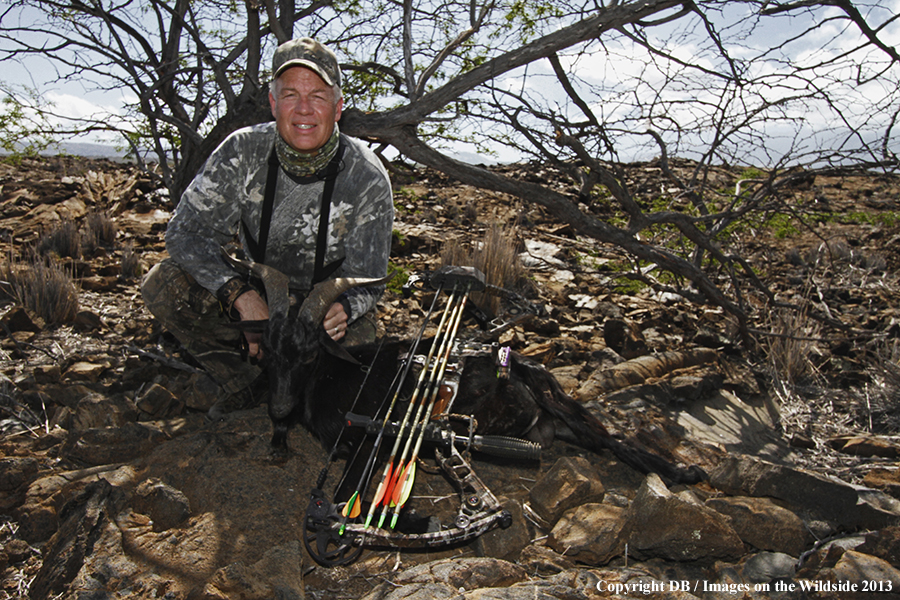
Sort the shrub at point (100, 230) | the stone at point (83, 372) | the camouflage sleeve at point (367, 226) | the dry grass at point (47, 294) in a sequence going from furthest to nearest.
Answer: the shrub at point (100, 230) < the dry grass at point (47, 294) < the stone at point (83, 372) < the camouflage sleeve at point (367, 226)

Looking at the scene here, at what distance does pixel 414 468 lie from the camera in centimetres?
271

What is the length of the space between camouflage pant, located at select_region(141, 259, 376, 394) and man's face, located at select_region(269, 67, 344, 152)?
1.29 meters

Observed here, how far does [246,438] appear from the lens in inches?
141

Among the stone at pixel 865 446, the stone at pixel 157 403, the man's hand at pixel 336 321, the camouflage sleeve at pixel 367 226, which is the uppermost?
the camouflage sleeve at pixel 367 226

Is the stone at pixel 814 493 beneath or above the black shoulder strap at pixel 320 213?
beneath

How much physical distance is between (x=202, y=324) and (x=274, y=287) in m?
1.29

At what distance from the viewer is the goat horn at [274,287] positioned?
3.23 m

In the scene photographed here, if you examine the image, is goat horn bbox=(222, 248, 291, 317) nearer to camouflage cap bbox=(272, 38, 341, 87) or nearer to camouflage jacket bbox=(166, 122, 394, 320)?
camouflage jacket bbox=(166, 122, 394, 320)

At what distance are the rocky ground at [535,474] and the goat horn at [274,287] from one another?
92cm

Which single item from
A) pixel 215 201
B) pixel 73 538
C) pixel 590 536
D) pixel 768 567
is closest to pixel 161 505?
pixel 73 538

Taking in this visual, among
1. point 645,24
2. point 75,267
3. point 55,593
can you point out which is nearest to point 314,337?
point 55,593

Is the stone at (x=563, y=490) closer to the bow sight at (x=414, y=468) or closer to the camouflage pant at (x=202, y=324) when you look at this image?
the bow sight at (x=414, y=468)

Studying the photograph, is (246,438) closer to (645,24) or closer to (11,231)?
(645,24)

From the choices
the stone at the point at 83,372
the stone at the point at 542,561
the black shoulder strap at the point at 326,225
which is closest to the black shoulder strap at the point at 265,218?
the black shoulder strap at the point at 326,225
